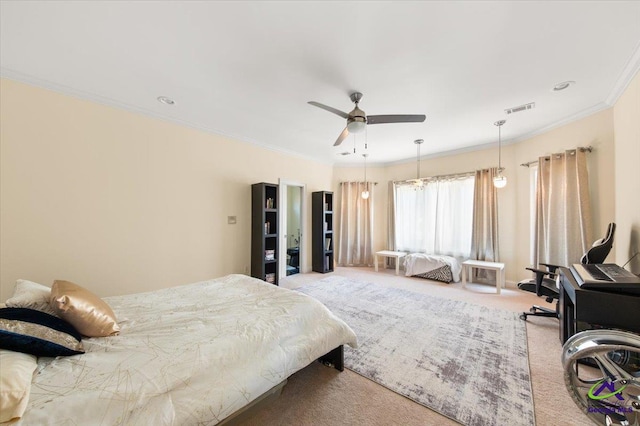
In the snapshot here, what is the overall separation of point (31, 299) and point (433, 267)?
5487 mm

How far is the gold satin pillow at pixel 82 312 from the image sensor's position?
1.39 metres

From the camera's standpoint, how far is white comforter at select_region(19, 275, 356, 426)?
1.02 m

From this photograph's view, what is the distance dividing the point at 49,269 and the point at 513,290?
6.71 meters

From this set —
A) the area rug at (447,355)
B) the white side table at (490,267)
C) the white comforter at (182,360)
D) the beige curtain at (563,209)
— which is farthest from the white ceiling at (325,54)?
the area rug at (447,355)

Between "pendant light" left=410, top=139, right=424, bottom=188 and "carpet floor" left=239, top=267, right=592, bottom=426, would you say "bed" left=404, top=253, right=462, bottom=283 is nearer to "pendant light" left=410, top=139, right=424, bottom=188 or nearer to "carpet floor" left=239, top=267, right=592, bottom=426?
"pendant light" left=410, top=139, right=424, bottom=188

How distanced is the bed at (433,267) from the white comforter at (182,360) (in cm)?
352

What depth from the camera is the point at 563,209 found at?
3.48 m

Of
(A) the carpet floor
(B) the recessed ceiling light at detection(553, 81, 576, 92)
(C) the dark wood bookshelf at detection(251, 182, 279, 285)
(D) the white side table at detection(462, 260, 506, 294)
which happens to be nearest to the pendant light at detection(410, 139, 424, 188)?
(D) the white side table at detection(462, 260, 506, 294)

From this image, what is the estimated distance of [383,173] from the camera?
20.8 ft

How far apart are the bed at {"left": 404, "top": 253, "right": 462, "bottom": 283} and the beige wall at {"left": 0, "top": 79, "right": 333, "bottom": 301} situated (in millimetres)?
3625

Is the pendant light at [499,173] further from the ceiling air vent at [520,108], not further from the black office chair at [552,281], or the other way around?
the black office chair at [552,281]

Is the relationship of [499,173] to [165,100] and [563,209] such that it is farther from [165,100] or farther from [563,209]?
[165,100]

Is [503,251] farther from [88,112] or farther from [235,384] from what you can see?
[88,112]

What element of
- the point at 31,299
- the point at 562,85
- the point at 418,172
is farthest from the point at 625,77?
the point at 31,299
